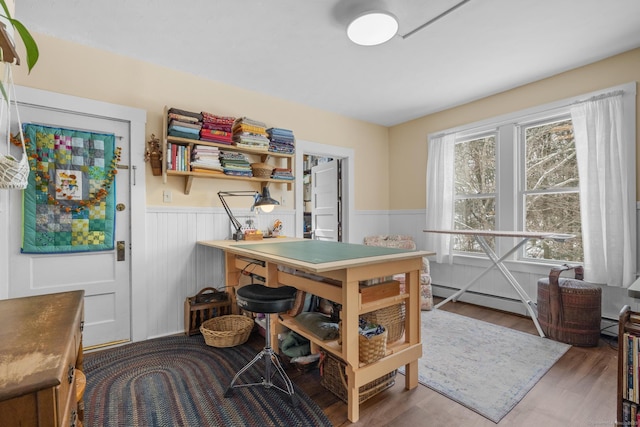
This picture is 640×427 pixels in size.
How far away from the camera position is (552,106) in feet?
9.77

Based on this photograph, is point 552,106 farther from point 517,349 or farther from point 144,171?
point 144,171

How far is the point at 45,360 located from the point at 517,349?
9.58 ft

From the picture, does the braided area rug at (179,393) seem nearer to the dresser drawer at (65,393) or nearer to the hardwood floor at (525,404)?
the hardwood floor at (525,404)

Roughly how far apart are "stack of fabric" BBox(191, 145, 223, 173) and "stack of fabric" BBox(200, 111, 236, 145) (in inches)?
3.5

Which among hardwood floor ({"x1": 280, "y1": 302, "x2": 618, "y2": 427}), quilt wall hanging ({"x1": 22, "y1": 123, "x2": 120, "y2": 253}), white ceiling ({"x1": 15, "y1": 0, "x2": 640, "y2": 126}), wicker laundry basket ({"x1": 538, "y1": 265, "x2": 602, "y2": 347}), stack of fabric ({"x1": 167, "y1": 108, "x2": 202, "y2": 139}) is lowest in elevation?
hardwood floor ({"x1": 280, "y1": 302, "x2": 618, "y2": 427})

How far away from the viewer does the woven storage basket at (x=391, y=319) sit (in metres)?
1.93

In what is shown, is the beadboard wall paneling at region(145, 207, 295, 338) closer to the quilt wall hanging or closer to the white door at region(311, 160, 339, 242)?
the quilt wall hanging

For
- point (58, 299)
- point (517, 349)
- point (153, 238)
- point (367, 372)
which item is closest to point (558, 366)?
point (517, 349)

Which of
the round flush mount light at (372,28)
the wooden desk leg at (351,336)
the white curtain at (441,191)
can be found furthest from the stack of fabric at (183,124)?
the white curtain at (441,191)

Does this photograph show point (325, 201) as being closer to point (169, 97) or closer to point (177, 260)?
point (177, 260)

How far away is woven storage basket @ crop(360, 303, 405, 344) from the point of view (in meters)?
1.93

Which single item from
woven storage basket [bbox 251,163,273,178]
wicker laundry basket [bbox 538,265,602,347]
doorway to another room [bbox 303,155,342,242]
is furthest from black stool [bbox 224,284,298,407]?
doorway to another room [bbox 303,155,342,242]

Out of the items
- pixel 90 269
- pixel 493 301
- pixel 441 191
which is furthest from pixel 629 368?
pixel 90 269

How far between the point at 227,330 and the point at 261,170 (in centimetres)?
154
